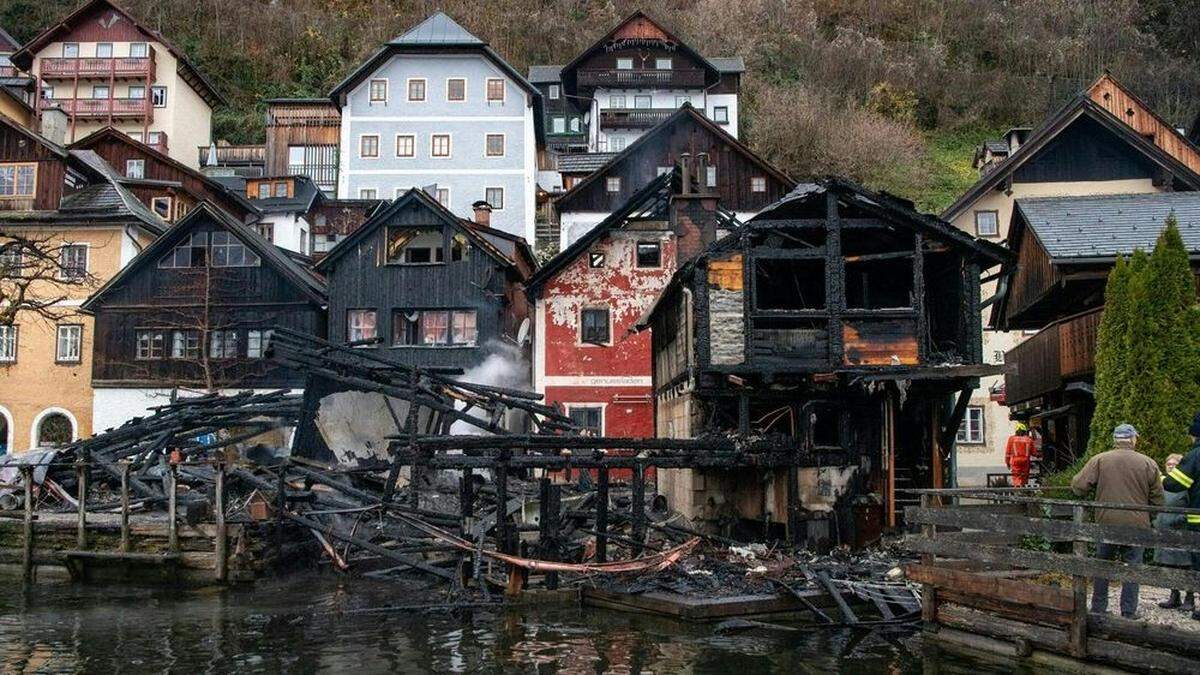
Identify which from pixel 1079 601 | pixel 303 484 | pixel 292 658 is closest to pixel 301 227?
pixel 303 484

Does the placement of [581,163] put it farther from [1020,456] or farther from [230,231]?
[1020,456]

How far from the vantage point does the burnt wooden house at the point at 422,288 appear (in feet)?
135

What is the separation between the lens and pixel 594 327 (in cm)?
3750

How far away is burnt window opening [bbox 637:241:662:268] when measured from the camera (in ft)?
122

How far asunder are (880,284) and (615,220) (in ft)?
43.7

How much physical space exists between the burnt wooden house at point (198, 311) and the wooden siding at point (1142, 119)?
3376 centimetres

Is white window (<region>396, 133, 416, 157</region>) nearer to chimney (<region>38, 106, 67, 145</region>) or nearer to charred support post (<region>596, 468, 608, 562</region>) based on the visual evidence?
chimney (<region>38, 106, 67, 145</region>)

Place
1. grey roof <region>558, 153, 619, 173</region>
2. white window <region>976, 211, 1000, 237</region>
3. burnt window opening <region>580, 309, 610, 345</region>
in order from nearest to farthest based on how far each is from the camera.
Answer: burnt window opening <region>580, 309, 610, 345</region>, white window <region>976, 211, 1000, 237</region>, grey roof <region>558, 153, 619, 173</region>

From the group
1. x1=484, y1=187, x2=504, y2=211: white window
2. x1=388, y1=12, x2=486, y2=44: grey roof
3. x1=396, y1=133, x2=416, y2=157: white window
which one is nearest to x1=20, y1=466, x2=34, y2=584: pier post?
x1=484, y1=187, x2=504, y2=211: white window

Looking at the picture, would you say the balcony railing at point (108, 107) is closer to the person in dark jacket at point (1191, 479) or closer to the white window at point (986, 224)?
the white window at point (986, 224)

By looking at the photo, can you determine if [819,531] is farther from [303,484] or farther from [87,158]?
[87,158]

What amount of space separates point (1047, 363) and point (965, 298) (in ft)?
18.4

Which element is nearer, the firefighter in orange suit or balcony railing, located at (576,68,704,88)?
the firefighter in orange suit

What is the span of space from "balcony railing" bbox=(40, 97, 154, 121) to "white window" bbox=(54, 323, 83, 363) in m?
26.3
